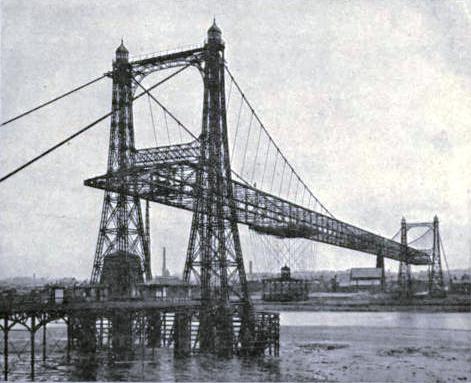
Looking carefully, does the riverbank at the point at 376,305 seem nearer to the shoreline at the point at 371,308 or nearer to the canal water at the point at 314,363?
the shoreline at the point at 371,308

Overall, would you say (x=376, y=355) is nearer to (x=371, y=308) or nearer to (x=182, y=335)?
(x=182, y=335)

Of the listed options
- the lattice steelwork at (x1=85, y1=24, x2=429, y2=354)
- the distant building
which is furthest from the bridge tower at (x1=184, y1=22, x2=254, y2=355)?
the distant building

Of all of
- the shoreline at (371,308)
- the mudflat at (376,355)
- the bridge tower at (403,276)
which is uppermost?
the bridge tower at (403,276)

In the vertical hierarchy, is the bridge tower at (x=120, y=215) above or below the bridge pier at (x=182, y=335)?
above

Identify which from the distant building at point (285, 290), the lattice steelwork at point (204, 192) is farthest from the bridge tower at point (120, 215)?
the distant building at point (285, 290)

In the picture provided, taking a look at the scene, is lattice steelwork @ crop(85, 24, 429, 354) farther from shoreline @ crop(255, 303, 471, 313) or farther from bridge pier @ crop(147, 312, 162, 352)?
shoreline @ crop(255, 303, 471, 313)
